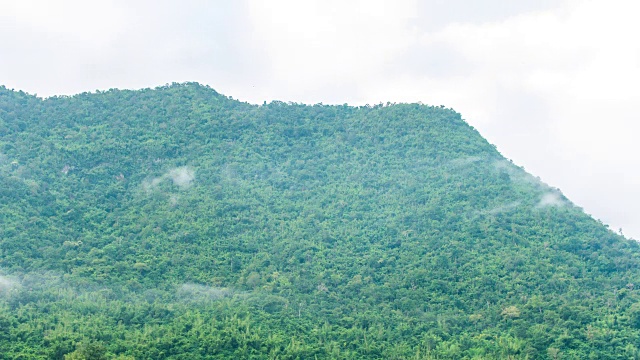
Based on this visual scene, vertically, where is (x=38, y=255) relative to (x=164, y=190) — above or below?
below

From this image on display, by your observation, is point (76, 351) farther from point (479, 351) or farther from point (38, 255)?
point (479, 351)


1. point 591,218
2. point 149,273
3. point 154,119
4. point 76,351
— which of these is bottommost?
point 76,351

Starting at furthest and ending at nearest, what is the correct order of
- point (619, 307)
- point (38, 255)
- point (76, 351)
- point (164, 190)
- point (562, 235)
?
1. point (164, 190)
2. point (562, 235)
3. point (38, 255)
4. point (619, 307)
5. point (76, 351)

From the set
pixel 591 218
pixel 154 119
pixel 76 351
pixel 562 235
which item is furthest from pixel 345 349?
pixel 154 119

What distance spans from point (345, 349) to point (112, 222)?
1868 centimetres

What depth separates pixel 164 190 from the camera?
2234 inches

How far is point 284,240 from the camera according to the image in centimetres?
5297

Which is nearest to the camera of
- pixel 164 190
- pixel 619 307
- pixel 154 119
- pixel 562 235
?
pixel 619 307

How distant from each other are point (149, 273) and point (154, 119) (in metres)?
18.9

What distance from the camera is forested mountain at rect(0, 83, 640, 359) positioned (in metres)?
41.6

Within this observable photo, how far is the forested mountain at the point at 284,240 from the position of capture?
137 feet

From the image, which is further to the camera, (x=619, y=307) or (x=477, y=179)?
(x=477, y=179)

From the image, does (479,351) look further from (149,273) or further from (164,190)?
(164,190)

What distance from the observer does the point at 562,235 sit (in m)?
51.8
